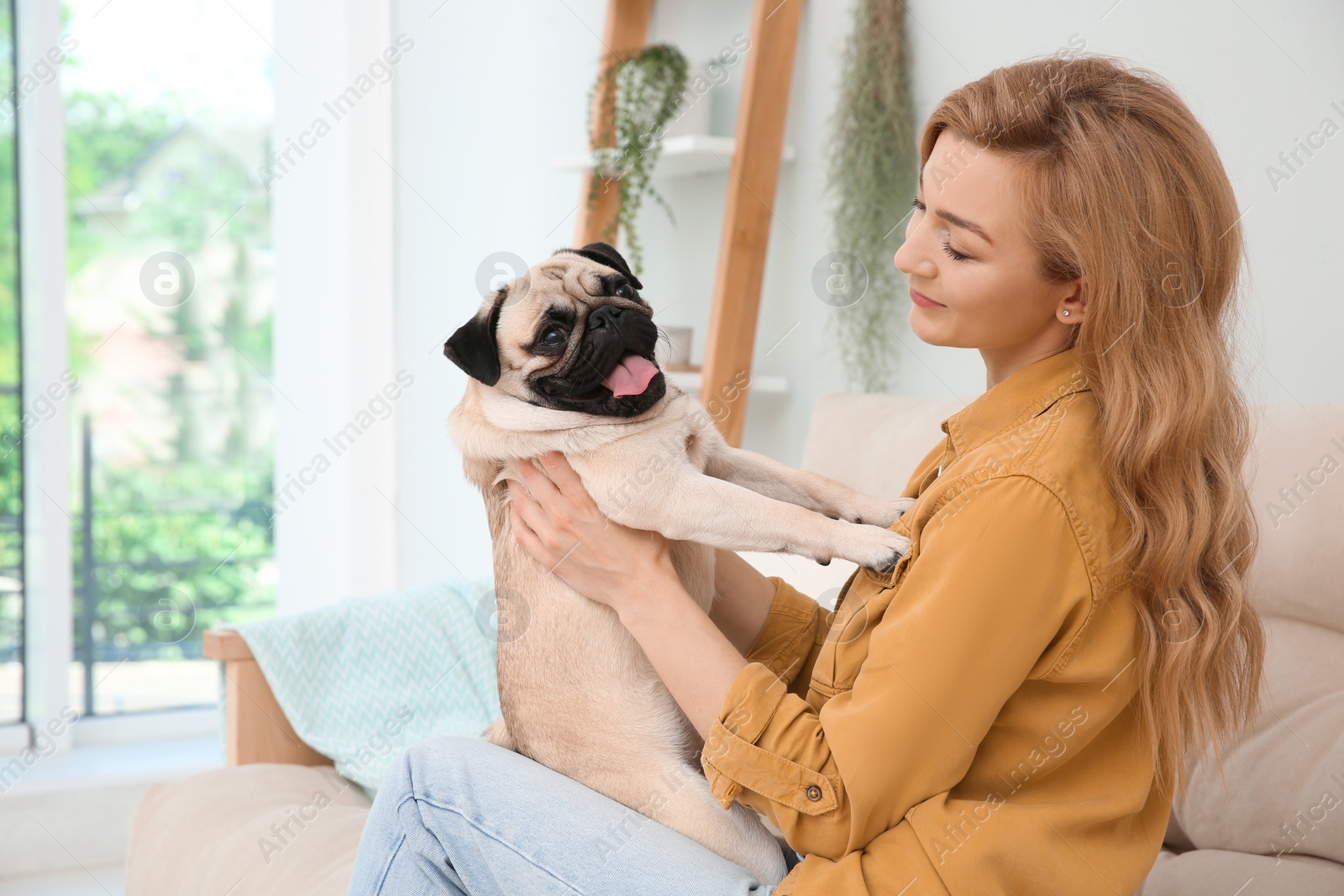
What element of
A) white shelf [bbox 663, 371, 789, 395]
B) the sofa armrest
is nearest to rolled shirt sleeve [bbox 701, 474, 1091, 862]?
the sofa armrest

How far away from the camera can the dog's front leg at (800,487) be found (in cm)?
162

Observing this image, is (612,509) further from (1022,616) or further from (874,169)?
→ (874,169)

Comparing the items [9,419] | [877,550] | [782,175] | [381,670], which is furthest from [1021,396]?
[9,419]

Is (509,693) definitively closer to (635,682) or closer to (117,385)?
(635,682)

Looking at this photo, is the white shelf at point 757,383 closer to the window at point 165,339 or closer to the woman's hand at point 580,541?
the woman's hand at point 580,541

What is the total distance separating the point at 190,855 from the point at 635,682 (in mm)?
1228

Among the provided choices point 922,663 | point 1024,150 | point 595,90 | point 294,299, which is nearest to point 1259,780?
point 922,663

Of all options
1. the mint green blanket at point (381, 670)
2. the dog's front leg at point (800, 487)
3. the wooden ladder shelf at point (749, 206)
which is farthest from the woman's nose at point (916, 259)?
the wooden ladder shelf at point (749, 206)

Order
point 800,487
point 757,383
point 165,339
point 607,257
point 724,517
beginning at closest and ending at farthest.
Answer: point 724,517 → point 800,487 → point 607,257 → point 757,383 → point 165,339

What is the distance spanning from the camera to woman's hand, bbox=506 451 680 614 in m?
1.48

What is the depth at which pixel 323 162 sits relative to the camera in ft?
16.2

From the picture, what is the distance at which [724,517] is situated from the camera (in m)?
1.49

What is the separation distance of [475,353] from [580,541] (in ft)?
1.12

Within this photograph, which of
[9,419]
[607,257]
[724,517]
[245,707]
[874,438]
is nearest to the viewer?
[724,517]
